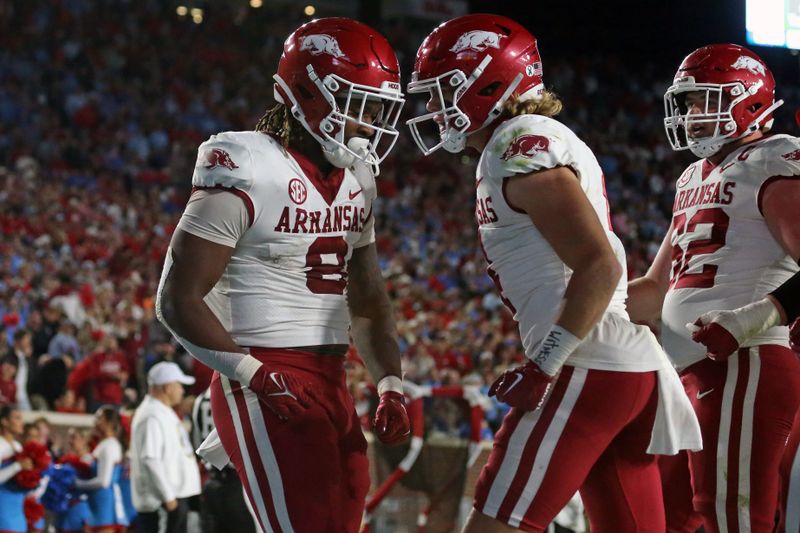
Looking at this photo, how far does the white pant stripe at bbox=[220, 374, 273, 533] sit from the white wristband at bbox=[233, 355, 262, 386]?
5.8 inches

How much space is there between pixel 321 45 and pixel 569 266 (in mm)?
1049

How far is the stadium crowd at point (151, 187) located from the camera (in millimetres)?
11711

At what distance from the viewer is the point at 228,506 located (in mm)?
7082

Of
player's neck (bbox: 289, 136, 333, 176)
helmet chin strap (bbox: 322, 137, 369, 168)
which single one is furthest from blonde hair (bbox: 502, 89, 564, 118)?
player's neck (bbox: 289, 136, 333, 176)

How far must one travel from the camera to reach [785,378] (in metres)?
3.92

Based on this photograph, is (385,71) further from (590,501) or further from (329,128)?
(590,501)

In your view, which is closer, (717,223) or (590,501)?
(590,501)

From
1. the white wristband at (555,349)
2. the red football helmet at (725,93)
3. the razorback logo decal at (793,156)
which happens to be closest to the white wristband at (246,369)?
the white wristband at (555,349)

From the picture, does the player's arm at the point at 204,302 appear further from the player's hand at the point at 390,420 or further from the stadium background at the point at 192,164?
the stadium background at the point at 192,164

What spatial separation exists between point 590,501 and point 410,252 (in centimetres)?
1403

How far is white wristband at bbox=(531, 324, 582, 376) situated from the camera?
123 inches

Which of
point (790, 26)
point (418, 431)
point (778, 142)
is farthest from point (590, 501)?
point (418, 431)

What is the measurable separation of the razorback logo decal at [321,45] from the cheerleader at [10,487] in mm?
5219

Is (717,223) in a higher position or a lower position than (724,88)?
lower
